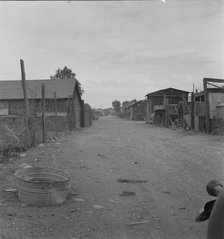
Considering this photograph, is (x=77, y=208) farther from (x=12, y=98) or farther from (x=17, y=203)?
(x=12, y=98)

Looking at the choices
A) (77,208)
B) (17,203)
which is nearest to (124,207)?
(77,208)

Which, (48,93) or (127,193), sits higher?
(48,93)

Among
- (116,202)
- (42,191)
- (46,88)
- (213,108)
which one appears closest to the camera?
(42,191)

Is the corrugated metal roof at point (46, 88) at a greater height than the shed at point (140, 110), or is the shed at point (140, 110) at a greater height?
the corrugated metal roof at point (46, 88)

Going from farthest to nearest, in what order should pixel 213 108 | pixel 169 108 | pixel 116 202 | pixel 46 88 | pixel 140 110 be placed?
pixel 140 110 < pixel 169 108 < pixel 46 88 < pixel 213 108 < pixel 116 202

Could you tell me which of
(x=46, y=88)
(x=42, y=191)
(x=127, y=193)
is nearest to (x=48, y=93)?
(x=46, y=88)

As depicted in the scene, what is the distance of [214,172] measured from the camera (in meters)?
7.57

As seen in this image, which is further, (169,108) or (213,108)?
(169,108)

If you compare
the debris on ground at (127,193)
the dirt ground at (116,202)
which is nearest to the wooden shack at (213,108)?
the dirt ground at (116,202)

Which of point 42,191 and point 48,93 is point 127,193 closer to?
point 42,191

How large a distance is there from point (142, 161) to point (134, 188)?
115 inches

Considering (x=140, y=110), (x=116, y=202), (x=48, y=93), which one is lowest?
(x=116, y=202)

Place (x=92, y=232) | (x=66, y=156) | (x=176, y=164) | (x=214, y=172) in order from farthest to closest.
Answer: (x=66, y=156) → (x=176, y=164) → (x=214, y=172) → (x=92, y=232)

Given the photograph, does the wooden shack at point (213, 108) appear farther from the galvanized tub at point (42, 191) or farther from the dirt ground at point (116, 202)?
the galvanized tub at point (42, 191)
